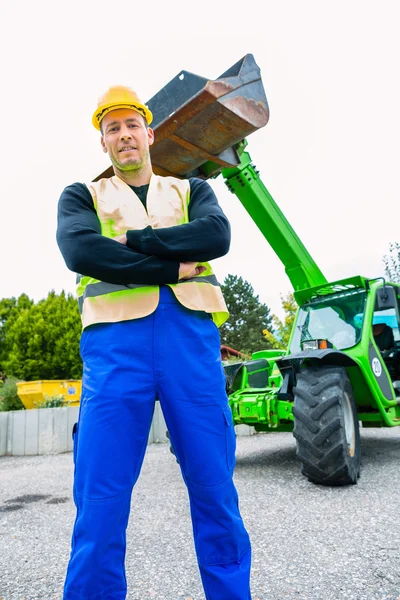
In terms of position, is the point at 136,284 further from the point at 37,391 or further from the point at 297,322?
the point at 37,391

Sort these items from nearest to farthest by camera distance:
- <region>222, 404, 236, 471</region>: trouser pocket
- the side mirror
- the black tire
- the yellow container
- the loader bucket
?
<region>222, 404, 236, 471</region>: trouser pocket < the loader bucket < the black tire < the side mirror < the yellow container

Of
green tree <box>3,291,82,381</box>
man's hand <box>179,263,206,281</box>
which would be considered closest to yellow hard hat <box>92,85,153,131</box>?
man's hand <box>179,263,206,281</box>

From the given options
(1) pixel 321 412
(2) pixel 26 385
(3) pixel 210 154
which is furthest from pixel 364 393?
(2) pixel 26 385

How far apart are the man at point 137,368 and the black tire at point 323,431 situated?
2690 millimetres

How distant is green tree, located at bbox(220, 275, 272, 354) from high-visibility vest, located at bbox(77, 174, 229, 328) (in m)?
34.7

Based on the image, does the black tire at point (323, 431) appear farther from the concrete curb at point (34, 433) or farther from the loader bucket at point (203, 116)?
the concrete curb at point (34, 433)

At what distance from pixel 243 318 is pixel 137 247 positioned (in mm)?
39584

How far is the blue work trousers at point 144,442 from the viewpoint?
1421 millimetres

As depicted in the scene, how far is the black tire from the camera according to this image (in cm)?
408

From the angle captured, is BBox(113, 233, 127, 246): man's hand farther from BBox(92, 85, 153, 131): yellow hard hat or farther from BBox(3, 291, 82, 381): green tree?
BBox(3, 291, 82, 381): green tree

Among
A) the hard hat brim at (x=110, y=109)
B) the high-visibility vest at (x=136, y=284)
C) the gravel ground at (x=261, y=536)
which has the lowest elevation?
the gravel ground at (x=261, y=536)

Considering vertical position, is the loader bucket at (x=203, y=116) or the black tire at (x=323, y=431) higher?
the loader bucket at (x=203, y=116)

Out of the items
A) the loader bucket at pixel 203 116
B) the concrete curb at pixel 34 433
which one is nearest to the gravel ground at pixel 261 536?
the loader bucket at pixel 203 116

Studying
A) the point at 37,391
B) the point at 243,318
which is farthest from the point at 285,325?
the point at 243,318
